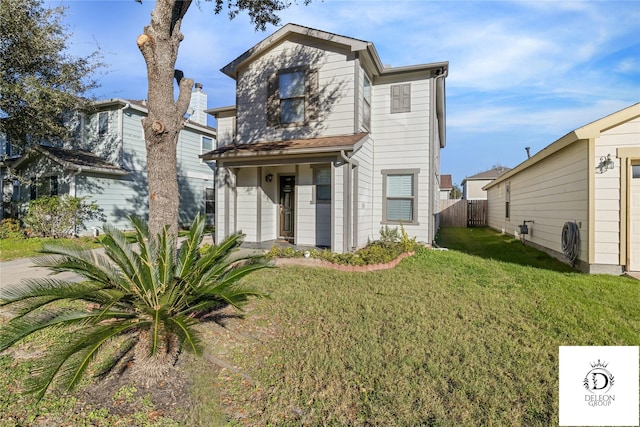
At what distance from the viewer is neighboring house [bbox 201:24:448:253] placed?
856 cm

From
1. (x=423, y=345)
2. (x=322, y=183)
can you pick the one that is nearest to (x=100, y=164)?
(x=322, y=183)

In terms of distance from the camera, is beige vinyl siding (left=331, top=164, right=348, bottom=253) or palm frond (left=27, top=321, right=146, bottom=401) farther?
beige vinyl siding (left=331, top=164, right=348, bottom=253)

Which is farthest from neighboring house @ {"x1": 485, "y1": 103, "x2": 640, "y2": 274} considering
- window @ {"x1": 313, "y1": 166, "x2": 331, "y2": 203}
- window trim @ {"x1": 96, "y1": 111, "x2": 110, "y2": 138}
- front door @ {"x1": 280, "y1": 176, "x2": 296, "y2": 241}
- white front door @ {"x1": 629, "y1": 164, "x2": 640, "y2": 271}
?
window trim @ {"x1": 96, "y1": 111, "x2": 110, "y2": 138}

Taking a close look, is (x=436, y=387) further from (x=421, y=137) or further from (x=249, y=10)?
(x=249, y=10)

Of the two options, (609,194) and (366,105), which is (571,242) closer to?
(609,194)

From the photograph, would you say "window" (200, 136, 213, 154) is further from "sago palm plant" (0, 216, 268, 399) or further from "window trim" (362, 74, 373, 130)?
"sago palm plant" (0, 216, 268, 399)

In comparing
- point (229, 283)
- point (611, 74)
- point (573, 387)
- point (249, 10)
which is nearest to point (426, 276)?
point (573, 387)

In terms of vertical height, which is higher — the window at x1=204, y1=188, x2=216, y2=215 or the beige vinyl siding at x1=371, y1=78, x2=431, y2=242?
the beige vinyl siding at x1=371, y1=78, x2=431, y2=242

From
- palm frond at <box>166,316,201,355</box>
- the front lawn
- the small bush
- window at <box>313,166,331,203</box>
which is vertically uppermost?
window at <box>313,166,331,203</box>

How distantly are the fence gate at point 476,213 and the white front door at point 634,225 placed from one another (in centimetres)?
1426

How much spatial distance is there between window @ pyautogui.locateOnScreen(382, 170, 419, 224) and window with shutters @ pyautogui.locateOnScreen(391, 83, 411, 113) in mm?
1905

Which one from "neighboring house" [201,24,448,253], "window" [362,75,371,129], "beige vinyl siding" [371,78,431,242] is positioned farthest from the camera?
→ "beige vinyl siding" [371,78,431,242]

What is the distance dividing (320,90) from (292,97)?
88 cm

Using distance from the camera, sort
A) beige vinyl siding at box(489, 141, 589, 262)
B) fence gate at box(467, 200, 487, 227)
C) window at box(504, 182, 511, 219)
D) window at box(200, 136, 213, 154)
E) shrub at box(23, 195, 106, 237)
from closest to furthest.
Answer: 1. beige vinyl siding at box(489, 141, 589, 262)
2. shrub at box(23, 195, 106, 237)
3. window at box(504, 182, 511, 219)
4. window at box(200, 136, 213, 154)
5. fence gate at box(467, 200, 487, 227)
